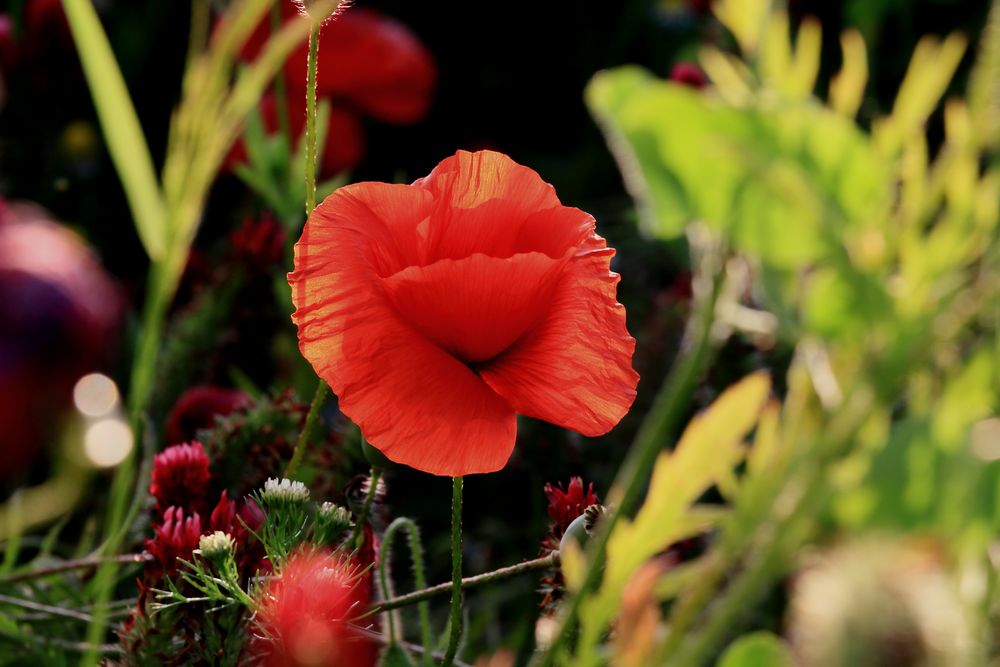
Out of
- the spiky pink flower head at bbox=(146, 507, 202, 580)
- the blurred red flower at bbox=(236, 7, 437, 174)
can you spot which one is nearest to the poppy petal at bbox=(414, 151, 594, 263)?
the spiky pink flower head at bbox=(146, 507, 202, 580)

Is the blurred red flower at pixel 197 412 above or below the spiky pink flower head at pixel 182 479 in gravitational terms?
below

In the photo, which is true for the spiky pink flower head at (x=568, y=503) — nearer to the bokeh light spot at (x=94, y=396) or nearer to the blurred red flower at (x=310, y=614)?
the blurred red flower at (x=310, y=614)

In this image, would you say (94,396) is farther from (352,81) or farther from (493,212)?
(352,81)

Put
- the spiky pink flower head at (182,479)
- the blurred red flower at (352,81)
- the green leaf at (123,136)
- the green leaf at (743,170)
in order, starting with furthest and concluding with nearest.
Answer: the blurred red flower at (352,81)
the spiky pink flower head at (182,479)
the green leaf at (123,136)
the green leaf at (743,170)

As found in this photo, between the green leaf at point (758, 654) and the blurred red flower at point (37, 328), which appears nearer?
the green leaf at point (758, 654)

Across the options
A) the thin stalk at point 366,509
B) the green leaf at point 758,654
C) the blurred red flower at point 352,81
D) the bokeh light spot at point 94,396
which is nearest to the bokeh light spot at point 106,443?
the bokeh light spot at point 94,396

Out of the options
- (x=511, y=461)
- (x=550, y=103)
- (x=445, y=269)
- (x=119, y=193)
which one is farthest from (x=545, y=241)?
(x=550, y=103)

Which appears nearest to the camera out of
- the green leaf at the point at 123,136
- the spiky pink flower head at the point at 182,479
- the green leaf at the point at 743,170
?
the green leaf at the point at 743,170
